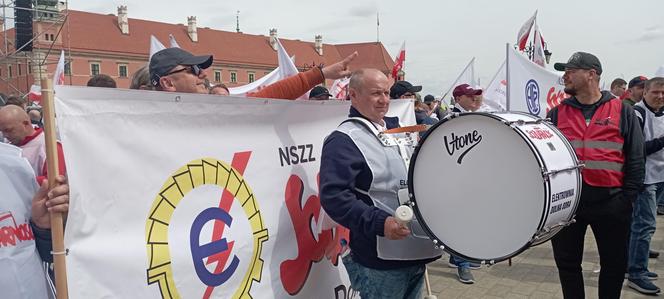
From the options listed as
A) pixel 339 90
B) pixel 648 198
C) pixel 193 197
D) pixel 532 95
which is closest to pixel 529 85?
pixel 532 95

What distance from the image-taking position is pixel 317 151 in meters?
3.13

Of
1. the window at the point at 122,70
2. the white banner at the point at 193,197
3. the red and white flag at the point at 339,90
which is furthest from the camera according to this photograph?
the window at the point at 122,70

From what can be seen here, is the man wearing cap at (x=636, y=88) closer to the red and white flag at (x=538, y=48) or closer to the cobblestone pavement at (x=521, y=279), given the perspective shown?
the cobblestone pavement at (x=521, y=279)

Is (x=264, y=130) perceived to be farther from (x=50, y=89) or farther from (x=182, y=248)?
(x=50, y=89)

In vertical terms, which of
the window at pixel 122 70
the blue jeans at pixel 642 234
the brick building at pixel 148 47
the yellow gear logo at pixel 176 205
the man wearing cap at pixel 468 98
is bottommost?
the blue jeans at pixel 642 234

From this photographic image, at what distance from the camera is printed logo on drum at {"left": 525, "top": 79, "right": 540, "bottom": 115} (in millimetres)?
6680

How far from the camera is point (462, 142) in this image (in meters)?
2.32

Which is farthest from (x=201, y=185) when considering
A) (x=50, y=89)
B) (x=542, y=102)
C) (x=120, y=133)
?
(x=542, y=102)

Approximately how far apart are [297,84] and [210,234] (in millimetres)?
1254

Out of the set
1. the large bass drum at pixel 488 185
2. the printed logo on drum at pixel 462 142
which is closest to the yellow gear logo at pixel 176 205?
the large bass drum at pixel 488 185

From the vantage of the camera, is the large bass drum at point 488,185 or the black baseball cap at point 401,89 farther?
the black baseball cap at point 401,89

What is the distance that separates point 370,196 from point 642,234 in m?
3.63

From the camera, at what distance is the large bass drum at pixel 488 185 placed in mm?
2197

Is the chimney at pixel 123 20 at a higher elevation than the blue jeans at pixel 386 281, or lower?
higher
